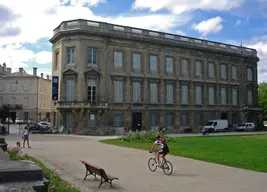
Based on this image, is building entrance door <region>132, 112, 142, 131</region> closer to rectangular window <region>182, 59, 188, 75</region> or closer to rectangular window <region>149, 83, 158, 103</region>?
rectangular window <region>149, 83, 158, 103</region>

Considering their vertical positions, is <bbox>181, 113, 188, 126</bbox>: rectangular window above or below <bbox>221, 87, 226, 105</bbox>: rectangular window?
below

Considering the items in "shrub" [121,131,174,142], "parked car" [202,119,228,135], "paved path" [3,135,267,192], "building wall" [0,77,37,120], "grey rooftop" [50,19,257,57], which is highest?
"grey rooftop" [50,19,257,57]

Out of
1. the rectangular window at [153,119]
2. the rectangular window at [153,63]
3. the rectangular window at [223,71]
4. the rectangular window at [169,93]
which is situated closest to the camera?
the rectangular window at [153,119]

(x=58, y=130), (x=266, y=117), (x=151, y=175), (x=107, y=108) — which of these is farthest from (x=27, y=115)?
(x=151, y=175)

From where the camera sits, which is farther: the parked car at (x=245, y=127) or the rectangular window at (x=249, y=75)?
the rectangular window at (x=249, y=75)

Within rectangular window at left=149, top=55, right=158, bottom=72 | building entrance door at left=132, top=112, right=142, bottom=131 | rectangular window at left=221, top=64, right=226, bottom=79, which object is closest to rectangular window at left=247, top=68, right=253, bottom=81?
rectangular window at left=221, top=64, right=226, bottom=79

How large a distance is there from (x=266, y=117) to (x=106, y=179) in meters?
81.7

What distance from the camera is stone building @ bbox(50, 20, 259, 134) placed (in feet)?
135

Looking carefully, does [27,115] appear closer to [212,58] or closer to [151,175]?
[212,58]

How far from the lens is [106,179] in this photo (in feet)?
33.2

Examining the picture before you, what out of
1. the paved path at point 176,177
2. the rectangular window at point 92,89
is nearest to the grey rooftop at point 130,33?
the rectangular window at point 92,89

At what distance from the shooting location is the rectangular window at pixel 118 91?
142ft

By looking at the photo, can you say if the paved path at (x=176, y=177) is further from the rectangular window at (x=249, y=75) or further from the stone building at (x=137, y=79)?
the rectangular window at (x=249, y=75)

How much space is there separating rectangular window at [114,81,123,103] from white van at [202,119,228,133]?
1510cm
